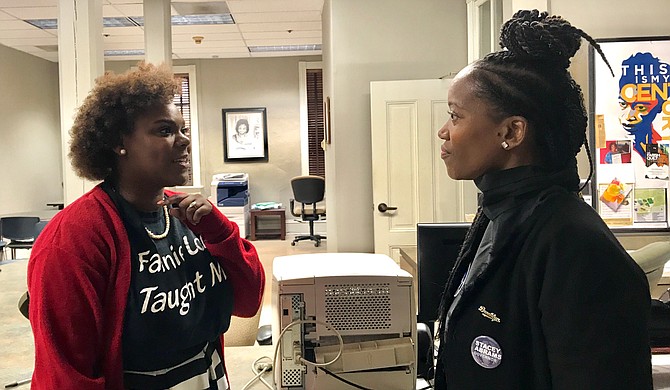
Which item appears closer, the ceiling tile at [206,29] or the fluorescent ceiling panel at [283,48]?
the ceiling tile at [206,29]

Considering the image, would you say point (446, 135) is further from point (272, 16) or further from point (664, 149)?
point (272, 16)

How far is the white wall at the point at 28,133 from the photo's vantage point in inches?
123

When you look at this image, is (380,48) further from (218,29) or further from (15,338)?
(15,338)

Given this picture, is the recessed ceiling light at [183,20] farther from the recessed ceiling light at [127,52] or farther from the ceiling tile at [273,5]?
the recessed ceiling light at [127,52]

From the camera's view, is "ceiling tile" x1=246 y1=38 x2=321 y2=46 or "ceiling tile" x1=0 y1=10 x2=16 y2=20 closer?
"ceiling tile" x1=0 y1=10 x2=16 y2=20

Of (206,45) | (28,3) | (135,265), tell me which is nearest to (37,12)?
(28,3)

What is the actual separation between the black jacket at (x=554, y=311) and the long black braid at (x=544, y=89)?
8cm

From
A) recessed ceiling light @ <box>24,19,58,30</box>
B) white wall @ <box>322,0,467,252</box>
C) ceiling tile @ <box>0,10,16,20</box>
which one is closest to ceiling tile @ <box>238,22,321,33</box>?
white wall @ <box>322,0,467,252</box>

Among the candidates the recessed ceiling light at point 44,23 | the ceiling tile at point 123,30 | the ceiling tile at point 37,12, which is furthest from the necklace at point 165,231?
the ceiling tile at point 123,30

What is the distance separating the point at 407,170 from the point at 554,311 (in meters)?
3.78

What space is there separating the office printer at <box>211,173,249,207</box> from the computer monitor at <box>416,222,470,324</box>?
22.9 ft

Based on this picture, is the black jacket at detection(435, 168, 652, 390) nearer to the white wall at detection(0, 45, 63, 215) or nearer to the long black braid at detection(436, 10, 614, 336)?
the long black braid at detection(436, 10, 614, 336)

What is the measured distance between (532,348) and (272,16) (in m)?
5.84

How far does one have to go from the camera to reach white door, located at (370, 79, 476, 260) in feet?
14.5
